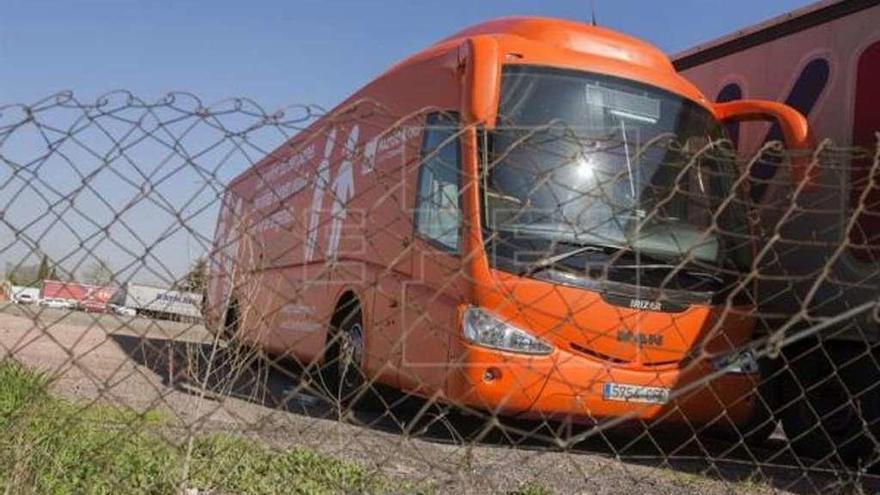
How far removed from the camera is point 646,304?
5836 millimetres

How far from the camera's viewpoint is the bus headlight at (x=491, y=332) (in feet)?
18.7

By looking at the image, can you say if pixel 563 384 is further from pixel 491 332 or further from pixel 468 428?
pixel 468 428

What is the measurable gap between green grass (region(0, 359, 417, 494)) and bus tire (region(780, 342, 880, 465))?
3551 millimetres

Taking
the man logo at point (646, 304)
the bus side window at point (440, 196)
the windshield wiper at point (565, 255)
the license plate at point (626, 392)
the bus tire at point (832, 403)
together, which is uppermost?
the bus side window at point (440, 196)

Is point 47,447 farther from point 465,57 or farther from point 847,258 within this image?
point 847,258

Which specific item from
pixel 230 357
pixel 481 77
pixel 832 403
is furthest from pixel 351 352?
pixel 832 403

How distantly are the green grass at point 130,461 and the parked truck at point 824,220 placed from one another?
3.15 m

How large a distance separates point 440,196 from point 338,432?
1380mm

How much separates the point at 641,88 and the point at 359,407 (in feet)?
10.7

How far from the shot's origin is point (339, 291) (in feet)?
22.8

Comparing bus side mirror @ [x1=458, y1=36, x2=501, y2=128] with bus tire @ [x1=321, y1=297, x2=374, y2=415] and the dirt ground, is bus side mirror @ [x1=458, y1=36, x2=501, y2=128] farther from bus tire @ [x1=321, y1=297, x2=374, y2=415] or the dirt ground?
the dirt ground

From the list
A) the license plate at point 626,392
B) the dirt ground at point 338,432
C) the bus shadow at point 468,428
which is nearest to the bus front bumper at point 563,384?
the license plate at point 626,392

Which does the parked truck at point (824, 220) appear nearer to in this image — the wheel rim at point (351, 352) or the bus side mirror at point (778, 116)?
the bus side mirror at point (778, 116)

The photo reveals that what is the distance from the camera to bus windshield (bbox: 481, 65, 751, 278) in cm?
484
